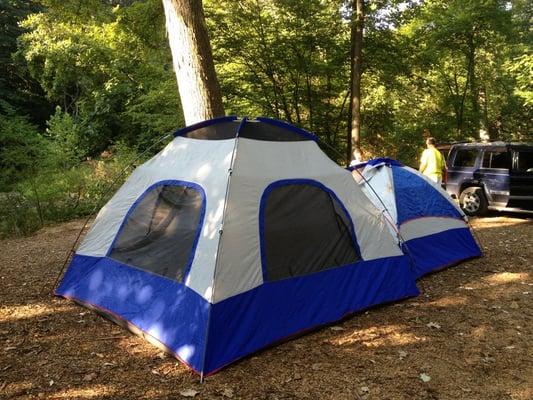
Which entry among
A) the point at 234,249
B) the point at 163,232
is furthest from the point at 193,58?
the point at 234,249

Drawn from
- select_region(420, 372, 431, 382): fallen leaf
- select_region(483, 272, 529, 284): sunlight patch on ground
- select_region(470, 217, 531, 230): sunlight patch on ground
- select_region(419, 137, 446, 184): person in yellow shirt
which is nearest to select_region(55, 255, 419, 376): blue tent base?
select_region(420, 372, 431, 382): fallen leaf

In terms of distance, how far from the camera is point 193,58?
5.04 m

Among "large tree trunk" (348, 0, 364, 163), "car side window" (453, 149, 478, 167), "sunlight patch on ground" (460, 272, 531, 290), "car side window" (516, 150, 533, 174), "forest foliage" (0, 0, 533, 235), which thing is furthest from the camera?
"large tree trunk" (348, 0, 364, 163)

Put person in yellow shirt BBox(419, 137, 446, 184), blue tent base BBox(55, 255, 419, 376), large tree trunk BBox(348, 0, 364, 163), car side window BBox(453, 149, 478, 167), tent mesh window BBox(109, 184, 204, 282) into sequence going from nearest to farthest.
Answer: blue tent base BBox(55, 255, 419, 376)
tent mesh window BBox(109, 184, 204, 282)
person in yellow shirt BBox(419, 137, 446, 184)
car side window BBox(453, 149, 478, 167)
large tree trunk BBox(348, 0, 364, 163)

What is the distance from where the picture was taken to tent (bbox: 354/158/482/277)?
5.11m

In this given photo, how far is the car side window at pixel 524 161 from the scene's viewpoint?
8.23m

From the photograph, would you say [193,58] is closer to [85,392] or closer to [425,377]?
[85,392]

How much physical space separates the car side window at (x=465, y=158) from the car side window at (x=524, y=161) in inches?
37.6

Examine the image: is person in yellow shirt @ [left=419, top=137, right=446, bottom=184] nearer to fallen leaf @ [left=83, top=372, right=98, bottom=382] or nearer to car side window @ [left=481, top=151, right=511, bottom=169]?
car side window @ [left=481, top=151, right=511, bottom=169]

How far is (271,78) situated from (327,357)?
37.0 ft

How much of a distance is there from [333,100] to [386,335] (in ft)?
39.0

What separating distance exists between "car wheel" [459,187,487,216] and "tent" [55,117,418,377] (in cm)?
564

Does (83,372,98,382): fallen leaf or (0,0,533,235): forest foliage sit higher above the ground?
(0,0,533,235): forest foliage

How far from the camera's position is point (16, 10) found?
21656 mm
